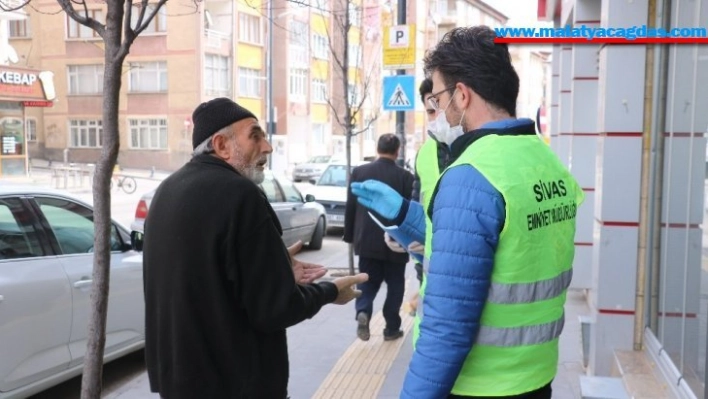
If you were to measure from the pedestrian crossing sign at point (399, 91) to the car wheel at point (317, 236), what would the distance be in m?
3.62

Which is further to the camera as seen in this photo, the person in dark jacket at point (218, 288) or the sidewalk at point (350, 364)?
the sidewalk at point (350, 364)

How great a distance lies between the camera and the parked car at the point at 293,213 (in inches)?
486

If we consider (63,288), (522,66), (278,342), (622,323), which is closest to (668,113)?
(622,323)

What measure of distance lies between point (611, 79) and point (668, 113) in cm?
44

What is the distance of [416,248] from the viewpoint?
3334 mm

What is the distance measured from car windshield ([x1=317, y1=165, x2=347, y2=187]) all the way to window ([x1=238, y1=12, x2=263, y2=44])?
95.8 ft

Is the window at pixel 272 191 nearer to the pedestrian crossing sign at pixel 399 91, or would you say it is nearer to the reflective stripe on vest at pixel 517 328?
the pedestrian crossing sign at pixel 399 91

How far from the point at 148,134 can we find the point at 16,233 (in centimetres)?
3816

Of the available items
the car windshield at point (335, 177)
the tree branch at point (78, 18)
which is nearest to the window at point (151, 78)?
the car windshield at point (335, 177)

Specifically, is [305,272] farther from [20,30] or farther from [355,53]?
[20,30]

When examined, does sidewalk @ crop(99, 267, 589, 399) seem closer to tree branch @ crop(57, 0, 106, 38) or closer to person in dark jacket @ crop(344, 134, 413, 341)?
person in dark jacket @ crop(344, 134, 413, 341)

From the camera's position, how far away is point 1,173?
31.7 m

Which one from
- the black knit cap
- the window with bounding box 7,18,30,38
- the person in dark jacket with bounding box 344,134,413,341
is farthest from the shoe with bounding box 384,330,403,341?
the window with bounding box 7,18,30,38

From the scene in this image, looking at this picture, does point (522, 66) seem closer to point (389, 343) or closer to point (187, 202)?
point (389, 343)
